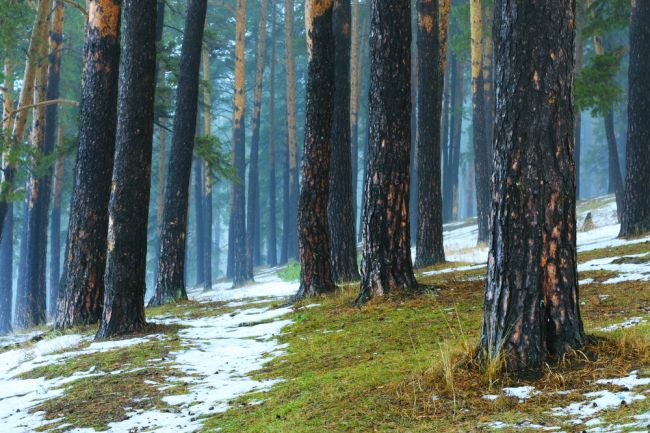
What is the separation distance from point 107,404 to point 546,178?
161 inches

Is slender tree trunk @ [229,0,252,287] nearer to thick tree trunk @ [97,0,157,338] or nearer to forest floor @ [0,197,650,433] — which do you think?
forest floor @ [0,197,650,433]

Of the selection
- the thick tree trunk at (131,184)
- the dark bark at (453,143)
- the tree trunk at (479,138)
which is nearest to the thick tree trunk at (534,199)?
the thick tree trunk at (131,184)

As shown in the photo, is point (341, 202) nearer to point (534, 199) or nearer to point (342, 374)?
point (342, 374)

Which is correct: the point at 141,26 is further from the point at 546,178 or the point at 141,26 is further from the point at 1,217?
the point at 1,217

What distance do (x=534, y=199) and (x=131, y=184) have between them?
6416 mm

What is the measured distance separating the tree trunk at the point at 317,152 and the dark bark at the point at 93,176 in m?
3.07

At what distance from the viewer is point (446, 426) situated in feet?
14.4

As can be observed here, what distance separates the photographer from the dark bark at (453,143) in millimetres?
38688

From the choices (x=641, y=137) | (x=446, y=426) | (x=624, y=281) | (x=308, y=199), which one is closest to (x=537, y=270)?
(x=446, y=426)

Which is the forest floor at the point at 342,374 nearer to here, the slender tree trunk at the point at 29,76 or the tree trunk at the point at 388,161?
the tree trunk at the point at 388,161

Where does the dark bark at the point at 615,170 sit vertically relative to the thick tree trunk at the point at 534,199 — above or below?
above

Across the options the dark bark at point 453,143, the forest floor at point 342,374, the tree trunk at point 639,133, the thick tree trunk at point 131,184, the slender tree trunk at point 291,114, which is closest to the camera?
the forest floor at point 342,374

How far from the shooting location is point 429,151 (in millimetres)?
16156

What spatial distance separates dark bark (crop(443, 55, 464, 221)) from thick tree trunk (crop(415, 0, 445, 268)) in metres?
21.5
